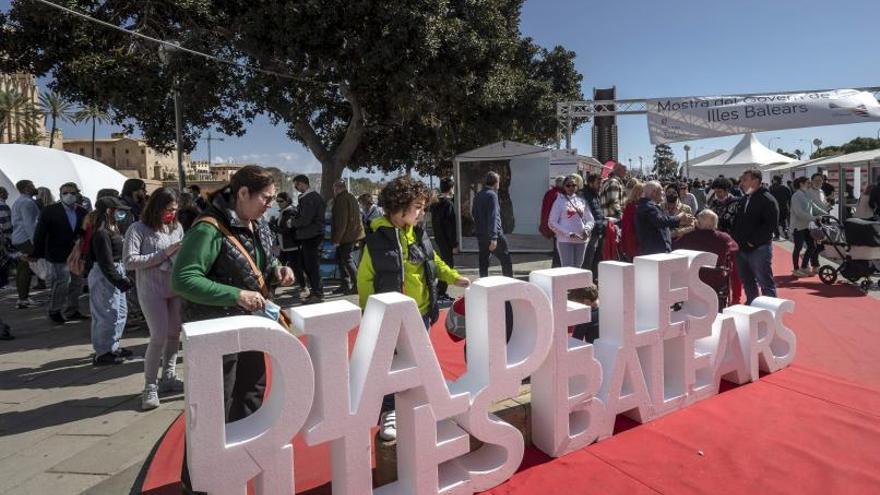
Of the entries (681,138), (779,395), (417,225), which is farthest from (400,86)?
(779,395)

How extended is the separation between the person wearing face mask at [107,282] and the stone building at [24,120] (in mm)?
64337

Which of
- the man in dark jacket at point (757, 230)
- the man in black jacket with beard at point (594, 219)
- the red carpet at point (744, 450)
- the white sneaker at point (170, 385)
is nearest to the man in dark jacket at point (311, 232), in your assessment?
the white sneaker at point (170, 385)

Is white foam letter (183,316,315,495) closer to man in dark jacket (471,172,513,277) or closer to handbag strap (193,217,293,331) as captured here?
handbag strap (193,217,293,331)

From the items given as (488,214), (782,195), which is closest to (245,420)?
(488,214)

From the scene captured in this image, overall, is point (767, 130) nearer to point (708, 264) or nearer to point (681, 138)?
point (681, 138)

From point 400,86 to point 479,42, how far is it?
80.7 inches

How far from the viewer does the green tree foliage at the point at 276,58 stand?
10.5 m

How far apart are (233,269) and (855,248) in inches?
327

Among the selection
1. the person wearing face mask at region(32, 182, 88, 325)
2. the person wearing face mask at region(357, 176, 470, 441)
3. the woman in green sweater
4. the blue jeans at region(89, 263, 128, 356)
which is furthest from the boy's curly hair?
the person wearing face mask at region(32, 182, 88, 325)

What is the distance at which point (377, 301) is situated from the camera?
8.45ft

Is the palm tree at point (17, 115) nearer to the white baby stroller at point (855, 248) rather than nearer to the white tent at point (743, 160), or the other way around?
the white tent at point (743, 160)

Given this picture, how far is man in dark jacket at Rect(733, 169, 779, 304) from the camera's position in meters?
5.51

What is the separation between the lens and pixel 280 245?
879cm

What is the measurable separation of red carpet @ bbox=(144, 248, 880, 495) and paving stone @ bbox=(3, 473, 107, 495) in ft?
1.10
